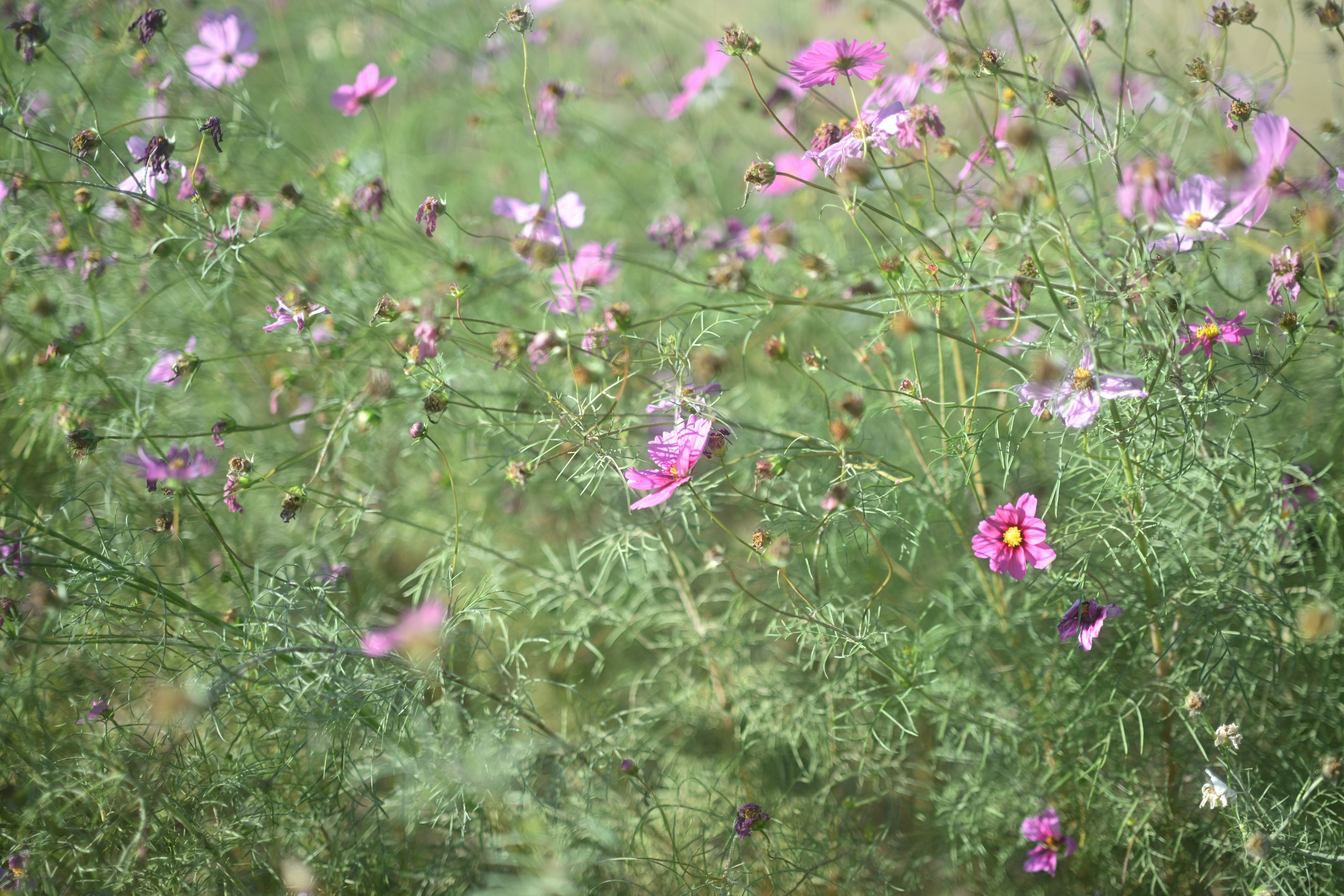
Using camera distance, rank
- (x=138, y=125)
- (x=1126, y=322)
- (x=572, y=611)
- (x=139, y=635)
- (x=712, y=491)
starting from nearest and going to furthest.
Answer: (x=1126, y=322) < (x=139, y=635) < (x=712, y=491) < (x=572, y=611) < (x=138, y=125)

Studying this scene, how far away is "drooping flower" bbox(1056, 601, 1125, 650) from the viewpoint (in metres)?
0.90

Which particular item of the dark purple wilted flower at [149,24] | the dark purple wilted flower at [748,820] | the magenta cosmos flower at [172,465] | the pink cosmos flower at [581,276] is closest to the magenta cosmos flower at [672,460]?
the pink cosmos flower at [581,276]

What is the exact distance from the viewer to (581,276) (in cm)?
121

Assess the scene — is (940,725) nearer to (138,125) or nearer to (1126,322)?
(1126,322)

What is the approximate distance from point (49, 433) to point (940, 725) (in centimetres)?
153

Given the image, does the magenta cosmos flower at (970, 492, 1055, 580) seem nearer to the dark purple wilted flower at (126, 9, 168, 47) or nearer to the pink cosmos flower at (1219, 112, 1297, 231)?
the pink cosmos flower at (1219, 112, 1297, 231)

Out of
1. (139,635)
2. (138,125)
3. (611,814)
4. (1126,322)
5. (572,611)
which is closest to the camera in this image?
(1126,322)

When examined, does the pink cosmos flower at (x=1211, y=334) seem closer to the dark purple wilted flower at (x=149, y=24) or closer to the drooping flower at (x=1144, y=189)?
the drooping flower at (x=1144, y=189)

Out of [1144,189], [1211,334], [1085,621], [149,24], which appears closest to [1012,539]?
[1085,621]

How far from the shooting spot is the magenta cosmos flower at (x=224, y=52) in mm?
1396

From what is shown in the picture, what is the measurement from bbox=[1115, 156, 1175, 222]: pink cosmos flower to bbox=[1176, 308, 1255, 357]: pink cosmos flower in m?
0.17

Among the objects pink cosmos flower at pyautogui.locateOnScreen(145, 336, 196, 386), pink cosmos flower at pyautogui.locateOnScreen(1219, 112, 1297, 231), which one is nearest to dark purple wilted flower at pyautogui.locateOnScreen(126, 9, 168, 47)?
pink cosmos flower at pyautogui.locateOnScreen(145, 336, 196, 386)

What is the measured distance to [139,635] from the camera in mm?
989

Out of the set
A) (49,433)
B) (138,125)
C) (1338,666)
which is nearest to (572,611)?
(49,433)
